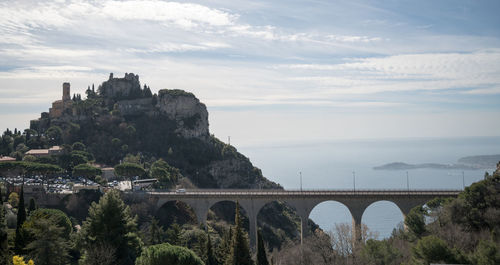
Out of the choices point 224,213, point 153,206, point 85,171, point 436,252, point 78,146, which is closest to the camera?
point 436,252

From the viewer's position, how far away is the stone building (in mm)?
110406

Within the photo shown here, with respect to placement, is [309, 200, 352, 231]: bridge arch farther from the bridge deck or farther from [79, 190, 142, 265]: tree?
[79, 190, 142, 265]: tree

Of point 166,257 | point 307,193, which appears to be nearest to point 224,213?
point 307,193

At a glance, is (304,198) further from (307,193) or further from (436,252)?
(436,252)

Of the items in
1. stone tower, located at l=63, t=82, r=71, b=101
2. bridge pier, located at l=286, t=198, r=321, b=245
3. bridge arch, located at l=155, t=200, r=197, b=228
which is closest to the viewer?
bridge pier, located at l=286, t=198, r=321, b=245

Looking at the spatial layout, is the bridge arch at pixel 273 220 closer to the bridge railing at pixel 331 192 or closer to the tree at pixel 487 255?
the bridge railing at pixel 331 192

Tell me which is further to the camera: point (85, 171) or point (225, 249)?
point (85, 171)

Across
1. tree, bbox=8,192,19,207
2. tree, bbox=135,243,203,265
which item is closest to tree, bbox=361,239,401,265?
tree, bbox=135,243,203,265

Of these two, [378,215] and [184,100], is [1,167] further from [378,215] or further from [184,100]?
[378,215]

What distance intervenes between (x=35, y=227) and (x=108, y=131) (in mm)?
69501

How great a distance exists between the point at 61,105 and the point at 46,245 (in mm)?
84809

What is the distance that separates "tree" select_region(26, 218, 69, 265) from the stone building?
8035 cm

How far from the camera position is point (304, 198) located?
62.0m

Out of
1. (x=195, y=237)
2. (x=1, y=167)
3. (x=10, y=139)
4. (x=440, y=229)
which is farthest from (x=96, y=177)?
(x=440, y=229)
